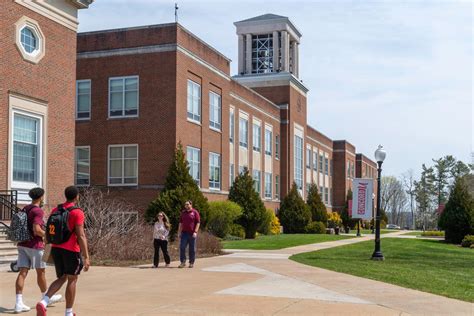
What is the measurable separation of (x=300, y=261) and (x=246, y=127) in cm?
2661

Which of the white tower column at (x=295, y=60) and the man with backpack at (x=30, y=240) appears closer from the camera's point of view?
the man with backpack at (x=30, y=240)

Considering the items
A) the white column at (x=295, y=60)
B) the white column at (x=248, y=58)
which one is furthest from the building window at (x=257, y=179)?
the white column at (x=295, y=60)

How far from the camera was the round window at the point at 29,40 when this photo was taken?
22094 millimetres

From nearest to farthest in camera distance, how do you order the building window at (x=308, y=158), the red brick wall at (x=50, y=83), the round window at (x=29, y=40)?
the red brick wall at (x=50, y=83)
the round window at (x=29, y=40)
the building window at (x=308, y=158)

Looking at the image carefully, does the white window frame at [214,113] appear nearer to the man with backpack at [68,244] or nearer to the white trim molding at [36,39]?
the white trim molding at [36,39]

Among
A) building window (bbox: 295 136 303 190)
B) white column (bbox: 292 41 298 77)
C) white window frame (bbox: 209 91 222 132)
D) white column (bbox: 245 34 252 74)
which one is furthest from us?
white column (bbox: 292 41 298 77)

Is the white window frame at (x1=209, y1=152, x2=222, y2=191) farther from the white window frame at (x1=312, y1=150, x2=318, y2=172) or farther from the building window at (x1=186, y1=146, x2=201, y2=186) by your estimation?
the white window frame at (x1=312, y1=150, x2=318, y2=172)

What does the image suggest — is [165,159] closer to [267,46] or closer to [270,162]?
[270,162]

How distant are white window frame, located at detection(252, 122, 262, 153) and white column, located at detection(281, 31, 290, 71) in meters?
8.65

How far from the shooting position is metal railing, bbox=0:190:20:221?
2010 centimetres

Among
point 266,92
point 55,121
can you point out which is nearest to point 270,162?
point 266,92

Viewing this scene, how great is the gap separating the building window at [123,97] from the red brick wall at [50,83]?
8.28 metres

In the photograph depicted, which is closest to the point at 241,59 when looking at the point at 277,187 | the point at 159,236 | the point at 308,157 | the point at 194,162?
the point at 277,187

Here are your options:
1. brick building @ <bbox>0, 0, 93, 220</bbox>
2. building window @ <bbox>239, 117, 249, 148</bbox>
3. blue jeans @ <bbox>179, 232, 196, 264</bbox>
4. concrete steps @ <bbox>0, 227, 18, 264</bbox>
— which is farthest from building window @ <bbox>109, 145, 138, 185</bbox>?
blue jeans @ <bbox>179, 232, 196, 264</bbox>
